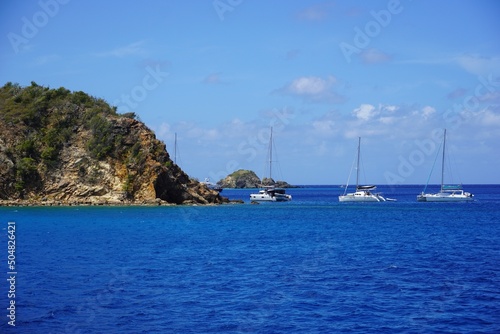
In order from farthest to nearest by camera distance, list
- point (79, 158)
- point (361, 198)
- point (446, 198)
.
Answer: point (446, 198) → point (361, 198) → point (79, 158)

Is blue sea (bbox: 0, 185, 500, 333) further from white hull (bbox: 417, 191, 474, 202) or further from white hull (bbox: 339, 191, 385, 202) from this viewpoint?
white hull (bbox: 417, 191, 474, 202)

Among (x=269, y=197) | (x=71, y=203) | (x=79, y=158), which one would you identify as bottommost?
(x=71, y=203)

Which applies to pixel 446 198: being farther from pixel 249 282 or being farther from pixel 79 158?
pixel 249 282

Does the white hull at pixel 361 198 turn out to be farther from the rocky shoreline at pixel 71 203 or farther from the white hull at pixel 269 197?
the rocky shoreline at pixel 71 203

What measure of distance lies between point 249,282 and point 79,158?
68160mm

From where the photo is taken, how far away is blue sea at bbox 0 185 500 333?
20.7 metres

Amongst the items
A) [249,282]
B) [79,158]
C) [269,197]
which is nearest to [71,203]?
[79,158]

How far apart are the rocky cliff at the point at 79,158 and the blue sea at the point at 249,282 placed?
3560 cm

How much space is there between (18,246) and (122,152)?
173ft

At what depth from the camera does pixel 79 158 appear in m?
89.8

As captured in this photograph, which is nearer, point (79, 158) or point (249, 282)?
point (249, 282)

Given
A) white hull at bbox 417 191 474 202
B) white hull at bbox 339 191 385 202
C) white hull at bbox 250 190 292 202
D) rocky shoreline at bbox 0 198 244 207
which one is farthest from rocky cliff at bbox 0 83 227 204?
white hull at bbox 417 191 474 202

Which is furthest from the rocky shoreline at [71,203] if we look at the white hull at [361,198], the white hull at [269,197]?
the white hull at [361,198]

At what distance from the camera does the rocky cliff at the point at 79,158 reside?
87.1 meters
